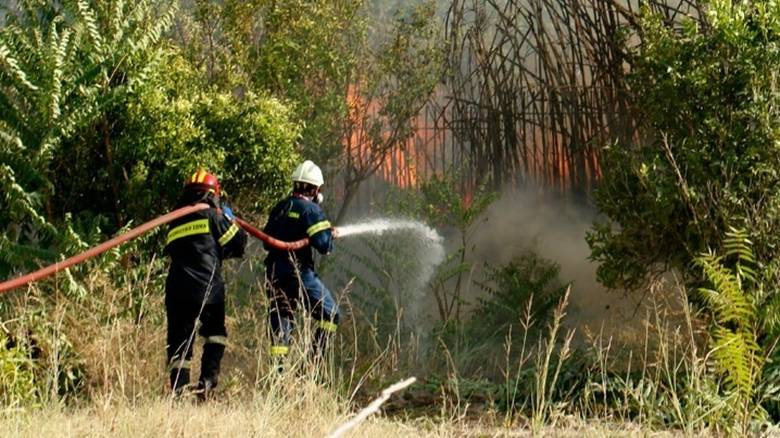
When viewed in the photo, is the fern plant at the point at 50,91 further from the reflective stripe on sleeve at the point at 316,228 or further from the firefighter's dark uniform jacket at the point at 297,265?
the reflective stripe on sleeve at the point at 316,228

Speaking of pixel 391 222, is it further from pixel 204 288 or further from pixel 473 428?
pixel 473 428

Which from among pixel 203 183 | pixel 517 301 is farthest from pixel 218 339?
pixel 517 301

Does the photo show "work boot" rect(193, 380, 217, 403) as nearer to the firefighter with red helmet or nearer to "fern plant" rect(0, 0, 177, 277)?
the firefighter with red helmet

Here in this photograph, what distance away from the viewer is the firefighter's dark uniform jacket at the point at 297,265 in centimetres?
947

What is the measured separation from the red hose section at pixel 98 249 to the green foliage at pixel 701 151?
10.1ft

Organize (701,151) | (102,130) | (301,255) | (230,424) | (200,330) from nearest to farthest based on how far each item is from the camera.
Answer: (230,424) → (701,151) → (200,330) → (301,255) → (102,130)

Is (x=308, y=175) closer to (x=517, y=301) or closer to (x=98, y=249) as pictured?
(x=98, y=249)

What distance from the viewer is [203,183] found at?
9.12m

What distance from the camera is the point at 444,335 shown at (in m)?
13.0

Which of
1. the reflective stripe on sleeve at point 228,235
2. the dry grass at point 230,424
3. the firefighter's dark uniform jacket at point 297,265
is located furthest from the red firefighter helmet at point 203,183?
the dry grass at point 230,424

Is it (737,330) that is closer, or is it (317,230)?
(737,330)

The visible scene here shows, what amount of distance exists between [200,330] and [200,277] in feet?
1.48

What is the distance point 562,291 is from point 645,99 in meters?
3.98

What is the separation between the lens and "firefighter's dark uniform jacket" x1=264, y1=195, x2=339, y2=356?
31.1 ft
